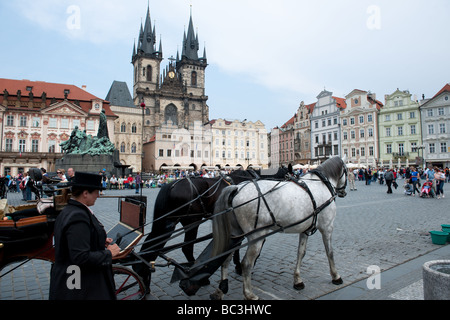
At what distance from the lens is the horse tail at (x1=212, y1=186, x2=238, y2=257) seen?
364cm

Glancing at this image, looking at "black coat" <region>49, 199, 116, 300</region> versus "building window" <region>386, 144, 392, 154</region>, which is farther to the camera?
"building window" <region>386, 144, 392, 154</region>

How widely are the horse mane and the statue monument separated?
68.3 feet

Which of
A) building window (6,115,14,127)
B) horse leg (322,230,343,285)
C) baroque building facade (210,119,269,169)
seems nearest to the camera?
horse leg (322,230,343,285)

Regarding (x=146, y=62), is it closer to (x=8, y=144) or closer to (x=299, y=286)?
(x=8, y=144)

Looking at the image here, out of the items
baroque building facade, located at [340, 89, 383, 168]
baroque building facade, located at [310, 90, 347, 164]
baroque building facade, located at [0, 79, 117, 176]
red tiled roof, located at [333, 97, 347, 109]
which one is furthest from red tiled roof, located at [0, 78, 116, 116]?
baroque building facade, located at [340, 89, 383, 168]

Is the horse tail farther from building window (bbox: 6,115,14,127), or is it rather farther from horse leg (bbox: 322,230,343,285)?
building window (bbox: 6,115,14,127)

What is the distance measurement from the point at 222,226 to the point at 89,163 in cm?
2157

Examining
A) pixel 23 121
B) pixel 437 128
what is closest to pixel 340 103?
pixel 437 128

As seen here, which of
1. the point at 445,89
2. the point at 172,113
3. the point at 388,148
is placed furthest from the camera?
the point at 172,113

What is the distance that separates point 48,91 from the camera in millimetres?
50094

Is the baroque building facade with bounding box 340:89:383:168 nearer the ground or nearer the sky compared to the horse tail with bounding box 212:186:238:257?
nearer the sky

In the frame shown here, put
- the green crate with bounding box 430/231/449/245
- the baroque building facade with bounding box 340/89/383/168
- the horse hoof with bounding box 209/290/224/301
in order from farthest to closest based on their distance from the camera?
the baroque building facade with bounding box 340/89/383/168, the green crate with bounding box 430/231/449/245, the horse hoof with bounding box 209/290/224/301

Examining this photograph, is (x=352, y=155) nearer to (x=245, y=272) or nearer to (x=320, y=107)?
(x=320, y=107)

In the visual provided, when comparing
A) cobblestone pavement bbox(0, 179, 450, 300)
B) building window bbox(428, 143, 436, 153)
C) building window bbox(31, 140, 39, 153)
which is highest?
building window bbox(31, 140, 39, 153)
